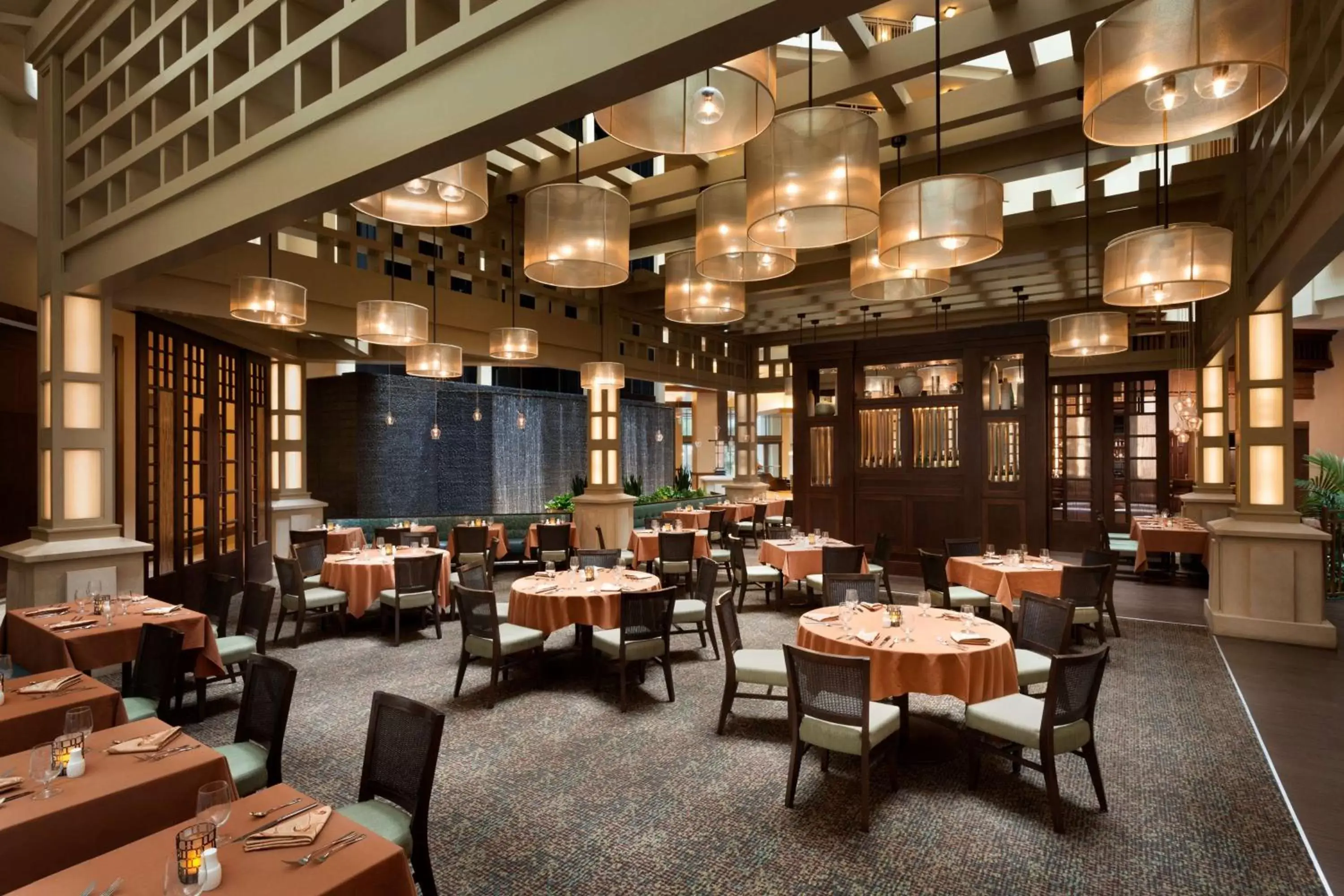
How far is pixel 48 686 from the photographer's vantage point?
341cm

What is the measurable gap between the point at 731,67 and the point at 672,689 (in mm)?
4077

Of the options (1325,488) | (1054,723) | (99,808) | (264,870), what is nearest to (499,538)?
(99,808)

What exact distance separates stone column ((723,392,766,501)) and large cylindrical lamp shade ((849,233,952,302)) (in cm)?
949

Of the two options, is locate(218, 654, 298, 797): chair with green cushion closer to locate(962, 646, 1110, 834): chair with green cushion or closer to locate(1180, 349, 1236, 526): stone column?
locate(962, 646, 1110, 834): chair with green cushion

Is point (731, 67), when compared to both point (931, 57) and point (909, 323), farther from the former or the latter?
point (909, 323)

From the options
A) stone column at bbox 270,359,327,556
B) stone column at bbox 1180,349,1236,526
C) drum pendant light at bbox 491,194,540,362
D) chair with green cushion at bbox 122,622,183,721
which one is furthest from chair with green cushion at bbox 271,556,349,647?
stone column at bbox 1180,349,1236,526

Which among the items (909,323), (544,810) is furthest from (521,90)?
(909,323)

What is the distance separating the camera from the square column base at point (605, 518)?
35.6 ft

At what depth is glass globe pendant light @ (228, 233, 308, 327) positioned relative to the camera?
556cm

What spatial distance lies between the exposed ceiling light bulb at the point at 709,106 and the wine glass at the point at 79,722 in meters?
3.54

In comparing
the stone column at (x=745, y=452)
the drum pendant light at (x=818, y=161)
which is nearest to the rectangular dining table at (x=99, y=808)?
the drum pendant light at (x=818, y=161)

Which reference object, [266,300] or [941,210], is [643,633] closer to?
[941,210]

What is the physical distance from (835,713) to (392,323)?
4.84m

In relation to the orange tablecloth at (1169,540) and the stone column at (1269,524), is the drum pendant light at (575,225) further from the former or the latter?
the orange tablecloth at (1169,540)
